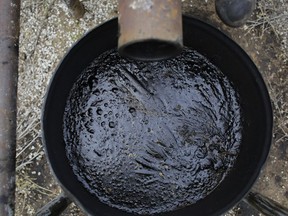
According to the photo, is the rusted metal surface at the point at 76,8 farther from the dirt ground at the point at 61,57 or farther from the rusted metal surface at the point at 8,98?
the rusted metal surface at the point at 8,98

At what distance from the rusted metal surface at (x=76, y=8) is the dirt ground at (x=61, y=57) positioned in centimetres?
4

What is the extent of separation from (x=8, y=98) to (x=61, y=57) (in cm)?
97

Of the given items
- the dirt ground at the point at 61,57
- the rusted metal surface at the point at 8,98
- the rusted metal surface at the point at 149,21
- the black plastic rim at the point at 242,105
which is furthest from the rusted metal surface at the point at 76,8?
the rusted metal surface at the point at 149,21

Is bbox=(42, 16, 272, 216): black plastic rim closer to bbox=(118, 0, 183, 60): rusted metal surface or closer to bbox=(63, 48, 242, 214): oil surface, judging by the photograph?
bbox=(63, 48, 242, 214): oil surface

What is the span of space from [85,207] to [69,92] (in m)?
0.56

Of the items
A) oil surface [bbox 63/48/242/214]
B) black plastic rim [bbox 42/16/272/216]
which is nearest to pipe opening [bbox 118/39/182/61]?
black plastic rim [bbox 42/16/272/216]

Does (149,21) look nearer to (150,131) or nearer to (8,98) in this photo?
(8,98)

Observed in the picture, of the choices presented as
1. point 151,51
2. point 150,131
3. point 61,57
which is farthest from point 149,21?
point 61,57

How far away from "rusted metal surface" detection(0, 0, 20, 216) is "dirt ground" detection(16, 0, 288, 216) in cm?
90

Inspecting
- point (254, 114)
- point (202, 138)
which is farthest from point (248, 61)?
point (202, 138)

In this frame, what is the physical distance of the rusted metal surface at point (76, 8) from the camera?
2.25 meters

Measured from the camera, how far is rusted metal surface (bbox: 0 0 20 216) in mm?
1470

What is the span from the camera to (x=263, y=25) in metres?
2.44

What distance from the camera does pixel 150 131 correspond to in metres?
2.25
